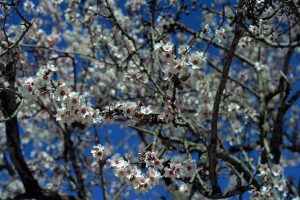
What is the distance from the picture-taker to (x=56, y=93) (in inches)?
146

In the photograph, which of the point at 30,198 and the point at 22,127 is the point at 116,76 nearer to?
the point at 22,127

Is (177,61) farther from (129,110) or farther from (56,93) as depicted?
(56,93)

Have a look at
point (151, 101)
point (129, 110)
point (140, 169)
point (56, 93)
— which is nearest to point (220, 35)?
point (129, 110)

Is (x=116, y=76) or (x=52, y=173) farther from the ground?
(x=116, y=76)

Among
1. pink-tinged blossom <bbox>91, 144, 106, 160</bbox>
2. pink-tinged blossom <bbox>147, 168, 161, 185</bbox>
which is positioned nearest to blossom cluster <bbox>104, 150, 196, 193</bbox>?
pink-tinged blossom <bbox>147, 168, 161, 185</bbox>

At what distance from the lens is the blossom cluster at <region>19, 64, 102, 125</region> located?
3705 mm

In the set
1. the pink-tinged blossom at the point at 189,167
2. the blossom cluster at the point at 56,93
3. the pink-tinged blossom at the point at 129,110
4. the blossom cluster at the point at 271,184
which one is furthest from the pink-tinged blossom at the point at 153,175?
the blossom cluster at the point at 271,184

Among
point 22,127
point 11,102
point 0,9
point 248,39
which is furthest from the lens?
point 22,127

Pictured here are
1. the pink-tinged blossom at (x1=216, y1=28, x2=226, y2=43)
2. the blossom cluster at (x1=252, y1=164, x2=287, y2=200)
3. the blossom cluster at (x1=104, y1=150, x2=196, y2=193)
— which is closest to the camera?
the blossom cluster at (x1=104, y1=150, x2=196, y2=193)

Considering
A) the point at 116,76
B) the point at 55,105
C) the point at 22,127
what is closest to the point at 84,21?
the point at 55,105

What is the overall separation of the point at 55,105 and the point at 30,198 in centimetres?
211

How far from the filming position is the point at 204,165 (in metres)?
4.58

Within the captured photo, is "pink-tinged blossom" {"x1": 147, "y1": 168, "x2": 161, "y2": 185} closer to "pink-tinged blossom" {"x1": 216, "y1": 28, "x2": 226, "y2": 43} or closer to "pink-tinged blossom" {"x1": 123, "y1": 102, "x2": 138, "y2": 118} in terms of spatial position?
"pink-tinged blossom" {"x1": 123, "y1": 102, "x2": 138, "y2": 118}

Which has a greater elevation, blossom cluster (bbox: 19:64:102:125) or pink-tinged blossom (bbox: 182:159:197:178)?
blossom cluster (bbox: 19:64:102:125)
